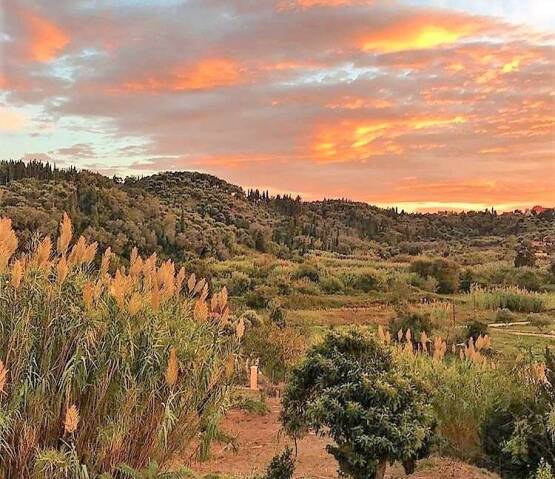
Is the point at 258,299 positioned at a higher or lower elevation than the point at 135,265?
lower

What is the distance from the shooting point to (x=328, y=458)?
5215 mm

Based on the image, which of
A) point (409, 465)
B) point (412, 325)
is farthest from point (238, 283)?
point (409, 465)

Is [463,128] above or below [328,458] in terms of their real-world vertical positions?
above

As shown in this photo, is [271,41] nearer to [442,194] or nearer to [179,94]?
[179,94]

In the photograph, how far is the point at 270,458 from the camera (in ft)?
16.8

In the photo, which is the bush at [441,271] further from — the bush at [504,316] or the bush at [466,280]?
the bush at [504,316]

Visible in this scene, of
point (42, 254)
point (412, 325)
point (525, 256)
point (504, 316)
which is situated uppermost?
point (525, 256)

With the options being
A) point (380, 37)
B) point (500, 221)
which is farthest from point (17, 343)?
point (500, 221)

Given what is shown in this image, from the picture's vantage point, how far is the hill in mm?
17766

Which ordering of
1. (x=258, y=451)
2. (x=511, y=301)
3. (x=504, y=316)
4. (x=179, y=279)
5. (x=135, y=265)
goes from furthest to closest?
(x=511, y=301)
(x=504, y=316)
(x=258, y=451)
(x=179, y=279)
(x=135, y=265)

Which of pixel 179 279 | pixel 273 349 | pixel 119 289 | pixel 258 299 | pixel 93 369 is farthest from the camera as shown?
pixel 258 299

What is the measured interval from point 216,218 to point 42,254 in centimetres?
2223

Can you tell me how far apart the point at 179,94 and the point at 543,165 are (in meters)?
6.21

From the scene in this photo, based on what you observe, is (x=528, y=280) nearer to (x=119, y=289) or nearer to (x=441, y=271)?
(x=441, y=271)
